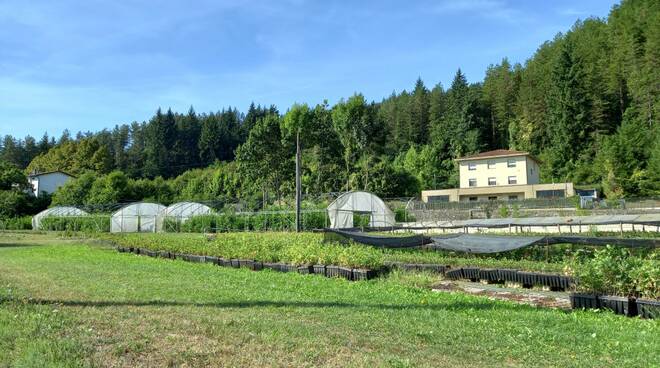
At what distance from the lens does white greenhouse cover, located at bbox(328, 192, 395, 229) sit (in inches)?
1299

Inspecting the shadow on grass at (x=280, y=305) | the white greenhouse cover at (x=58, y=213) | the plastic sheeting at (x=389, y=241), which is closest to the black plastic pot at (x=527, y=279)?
the shadow on grass at (x=280, y=305)

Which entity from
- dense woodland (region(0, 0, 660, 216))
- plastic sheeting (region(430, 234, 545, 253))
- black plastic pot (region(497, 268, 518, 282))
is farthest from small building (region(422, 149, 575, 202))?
black plastic pot (region(497, 268, 518, 282))

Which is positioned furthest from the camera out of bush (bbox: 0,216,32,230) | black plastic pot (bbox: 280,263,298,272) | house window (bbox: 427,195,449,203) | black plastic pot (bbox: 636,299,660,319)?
house window (bbox: 427,195,449,203)

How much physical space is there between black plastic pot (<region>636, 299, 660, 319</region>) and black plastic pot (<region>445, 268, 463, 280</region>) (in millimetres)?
4304

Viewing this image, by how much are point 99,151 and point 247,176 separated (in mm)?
45388

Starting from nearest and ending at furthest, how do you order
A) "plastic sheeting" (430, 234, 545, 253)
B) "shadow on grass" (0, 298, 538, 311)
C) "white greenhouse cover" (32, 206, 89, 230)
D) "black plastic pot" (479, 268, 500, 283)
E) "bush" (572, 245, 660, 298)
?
"bush" (572, 245, 660, 298) → "shadow on grass" (0, 298, 538, 311) → "black plastic pot" (479, 268, 500, 283) → "plastic sheeting" (430, 234, 545, 253) → "white greenhouse cover" (32, 206, 89, 230)

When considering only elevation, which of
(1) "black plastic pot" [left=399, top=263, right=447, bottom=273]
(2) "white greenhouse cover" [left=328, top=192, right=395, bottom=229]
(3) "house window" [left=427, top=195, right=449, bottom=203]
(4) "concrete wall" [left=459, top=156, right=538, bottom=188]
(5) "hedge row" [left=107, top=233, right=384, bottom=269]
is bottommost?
(1) "black plastic pot" [left=399, top=263, right=447, bottom=273]

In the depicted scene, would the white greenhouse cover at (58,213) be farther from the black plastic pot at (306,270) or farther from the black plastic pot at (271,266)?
the black plastic pot at (306,270)

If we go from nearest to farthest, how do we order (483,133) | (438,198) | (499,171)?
(499,171) < (438,198) < (483,133)

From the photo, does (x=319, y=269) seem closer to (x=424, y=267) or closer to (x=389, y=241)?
(x=424, y=267)

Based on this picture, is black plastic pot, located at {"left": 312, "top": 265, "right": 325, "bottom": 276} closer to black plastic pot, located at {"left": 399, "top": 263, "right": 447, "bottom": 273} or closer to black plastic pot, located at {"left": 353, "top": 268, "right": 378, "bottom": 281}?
black plastic pot, located at {"left": 353, "top": 268, "right": 378, "bottom": 281}

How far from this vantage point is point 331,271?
1155 cm

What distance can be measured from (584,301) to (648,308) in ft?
2.80

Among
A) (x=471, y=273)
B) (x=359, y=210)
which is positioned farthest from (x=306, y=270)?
(x=359, y=210)
